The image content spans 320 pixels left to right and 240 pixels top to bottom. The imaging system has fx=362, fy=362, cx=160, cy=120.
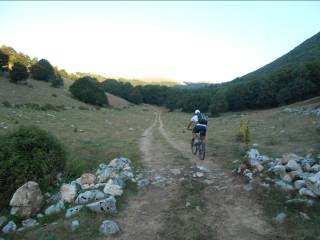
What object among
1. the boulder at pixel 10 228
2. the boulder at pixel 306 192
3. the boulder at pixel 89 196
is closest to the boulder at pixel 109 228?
the boulder at pixel 89 196

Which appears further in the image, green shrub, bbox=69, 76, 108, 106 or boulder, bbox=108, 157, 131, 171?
green shrub, bbox=69, 76, 108, 106

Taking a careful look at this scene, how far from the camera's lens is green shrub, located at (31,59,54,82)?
91.4 m

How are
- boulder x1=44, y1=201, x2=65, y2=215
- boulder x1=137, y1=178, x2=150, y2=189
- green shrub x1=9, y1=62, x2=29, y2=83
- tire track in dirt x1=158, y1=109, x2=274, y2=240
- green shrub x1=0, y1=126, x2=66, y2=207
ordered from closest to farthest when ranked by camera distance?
tire track in dirt x1=158, y1=109, x2=274, y2=240
boulder x1=44, y1=201, x2=65, y2=215
green shrub x1=0, y1=126, x2=66, y2=207
boulder x1=137, y1=178, x2=150, y2=189
green shrub x1=9, y1=62, x2=29, y2=83

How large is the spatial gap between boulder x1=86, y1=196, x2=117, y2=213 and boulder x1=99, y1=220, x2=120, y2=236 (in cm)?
93

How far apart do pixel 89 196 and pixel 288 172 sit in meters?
7.98

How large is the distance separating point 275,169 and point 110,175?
702 centimetres

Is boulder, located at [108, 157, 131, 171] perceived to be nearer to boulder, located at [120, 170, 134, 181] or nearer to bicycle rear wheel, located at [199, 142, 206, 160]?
boulder, located at [120, 170, 134, 181]

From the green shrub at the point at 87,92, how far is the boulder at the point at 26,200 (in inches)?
2831

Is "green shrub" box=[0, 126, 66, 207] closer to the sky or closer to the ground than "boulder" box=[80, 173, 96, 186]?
closer to the sky

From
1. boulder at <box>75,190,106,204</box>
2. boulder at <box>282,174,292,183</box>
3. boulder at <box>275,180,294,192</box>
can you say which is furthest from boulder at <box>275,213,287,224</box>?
boulder at <box>75,190,106,204</box>

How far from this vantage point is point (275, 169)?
48.7ft

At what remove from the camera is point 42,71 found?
9181 cm

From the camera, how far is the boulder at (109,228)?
448 inches

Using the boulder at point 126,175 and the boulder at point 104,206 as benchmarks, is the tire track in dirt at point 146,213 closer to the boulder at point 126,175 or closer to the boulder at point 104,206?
the boulder at point 104,206
